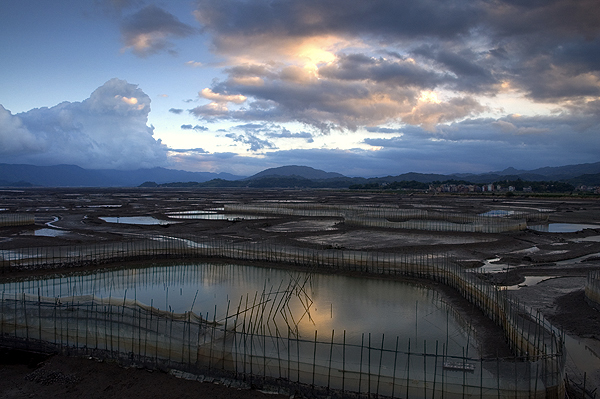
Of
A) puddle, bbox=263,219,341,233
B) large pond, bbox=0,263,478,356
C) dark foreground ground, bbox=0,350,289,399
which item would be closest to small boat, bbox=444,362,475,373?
large pond, bbox=0,263,478,356

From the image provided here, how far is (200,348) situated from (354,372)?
4048mm

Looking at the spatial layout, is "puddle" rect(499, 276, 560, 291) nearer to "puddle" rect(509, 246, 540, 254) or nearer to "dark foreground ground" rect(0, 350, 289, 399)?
"puddle" rect(509, 246, 540, 254)

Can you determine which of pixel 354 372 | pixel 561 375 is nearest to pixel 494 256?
pixel 561 375

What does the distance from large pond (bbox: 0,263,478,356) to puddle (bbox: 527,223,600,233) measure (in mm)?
26592

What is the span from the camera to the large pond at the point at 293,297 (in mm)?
13453

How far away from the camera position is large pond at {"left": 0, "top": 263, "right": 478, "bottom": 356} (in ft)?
44.1

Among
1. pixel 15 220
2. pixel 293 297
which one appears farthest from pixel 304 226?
pixel 15 220

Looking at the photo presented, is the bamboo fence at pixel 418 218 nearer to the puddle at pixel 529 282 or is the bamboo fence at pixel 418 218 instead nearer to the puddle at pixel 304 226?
the puddle at pixel 304 226

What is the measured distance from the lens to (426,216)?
45594mm

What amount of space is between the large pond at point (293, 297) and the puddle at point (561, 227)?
1047 inches

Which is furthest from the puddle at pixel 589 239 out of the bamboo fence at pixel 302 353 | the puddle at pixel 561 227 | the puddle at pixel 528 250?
the bamboo fence at pixel 302 353

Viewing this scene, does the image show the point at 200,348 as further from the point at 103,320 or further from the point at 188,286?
the point at 188,286

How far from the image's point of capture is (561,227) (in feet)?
133

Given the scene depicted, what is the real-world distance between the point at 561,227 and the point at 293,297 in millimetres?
35861
